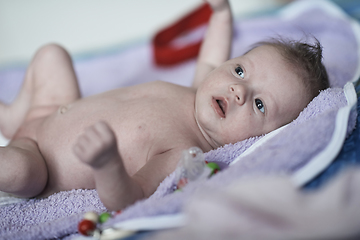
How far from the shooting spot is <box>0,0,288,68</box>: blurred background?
2.45 meters

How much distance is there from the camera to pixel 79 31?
254cm

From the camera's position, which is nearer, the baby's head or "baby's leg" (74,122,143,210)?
"baby's leg" (74,122,143,210)

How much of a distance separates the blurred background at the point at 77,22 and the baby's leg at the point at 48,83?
1121mm

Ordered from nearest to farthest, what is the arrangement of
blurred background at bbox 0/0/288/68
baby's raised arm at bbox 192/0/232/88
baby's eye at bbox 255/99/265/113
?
baby's eye at bbox 255/99/265/113 < baby's raised arm at bbox 192/0/232/88 < blurred background at bbox 0/0/288/68

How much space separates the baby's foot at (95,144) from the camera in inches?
24.9

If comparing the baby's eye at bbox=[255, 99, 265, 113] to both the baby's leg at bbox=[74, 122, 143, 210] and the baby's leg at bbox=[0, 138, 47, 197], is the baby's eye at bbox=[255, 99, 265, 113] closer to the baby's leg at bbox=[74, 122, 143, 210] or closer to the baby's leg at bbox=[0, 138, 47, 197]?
the baby's leg at bbox=[74, 122, 143, 210]

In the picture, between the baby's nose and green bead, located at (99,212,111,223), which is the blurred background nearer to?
the baby's nose

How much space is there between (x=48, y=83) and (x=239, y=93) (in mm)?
717

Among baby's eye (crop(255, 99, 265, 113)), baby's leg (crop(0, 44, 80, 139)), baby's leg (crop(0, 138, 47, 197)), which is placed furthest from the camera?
baby's leg (crop(0, 44, 80, 139))

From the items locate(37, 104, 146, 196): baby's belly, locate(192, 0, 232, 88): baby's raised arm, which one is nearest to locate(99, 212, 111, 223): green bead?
locate(37, 104, 146, 196): baby's belly

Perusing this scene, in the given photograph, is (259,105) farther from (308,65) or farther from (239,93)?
(308,65)

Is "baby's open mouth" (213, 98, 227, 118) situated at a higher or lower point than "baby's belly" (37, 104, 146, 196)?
higher

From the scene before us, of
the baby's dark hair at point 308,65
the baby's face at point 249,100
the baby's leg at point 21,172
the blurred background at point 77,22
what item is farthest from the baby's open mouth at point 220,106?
the blurred background at point 77,22

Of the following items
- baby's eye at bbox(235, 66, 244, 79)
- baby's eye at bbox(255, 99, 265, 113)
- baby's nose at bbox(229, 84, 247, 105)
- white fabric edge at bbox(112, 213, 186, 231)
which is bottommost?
white fabric edge at bbox(112, 213, 186, 231)
